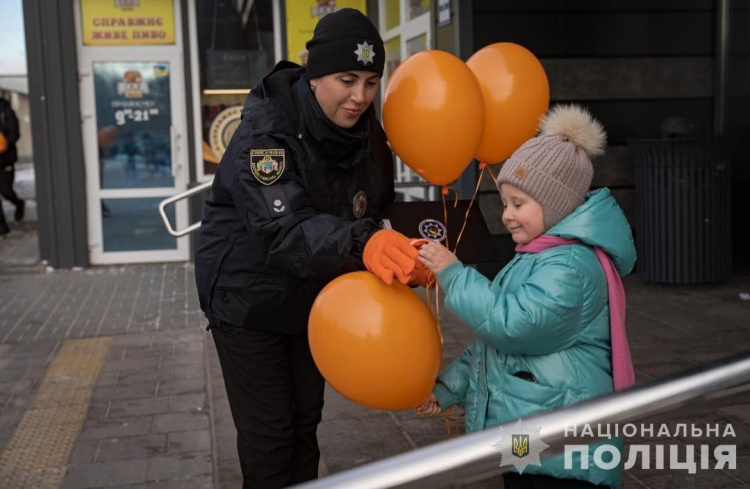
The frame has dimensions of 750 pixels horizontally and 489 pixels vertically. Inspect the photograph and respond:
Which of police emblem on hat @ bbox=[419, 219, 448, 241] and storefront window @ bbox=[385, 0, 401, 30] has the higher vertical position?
storefront window @ bbox=[385, 0, 401, 30]

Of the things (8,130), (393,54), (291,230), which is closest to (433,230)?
(291,230)

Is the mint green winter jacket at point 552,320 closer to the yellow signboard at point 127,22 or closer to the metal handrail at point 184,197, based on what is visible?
the metal handrail at point 184,197

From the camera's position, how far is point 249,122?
266 cm

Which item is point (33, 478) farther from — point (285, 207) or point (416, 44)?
point (416, 44)

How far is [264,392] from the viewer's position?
2939 mm

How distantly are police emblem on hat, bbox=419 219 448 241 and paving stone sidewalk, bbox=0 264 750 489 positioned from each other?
3.65 feet

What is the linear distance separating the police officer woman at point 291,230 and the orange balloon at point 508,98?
382mm

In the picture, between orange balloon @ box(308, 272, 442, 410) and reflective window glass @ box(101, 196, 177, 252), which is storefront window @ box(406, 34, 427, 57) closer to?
reflective window glass @ box(101, 196, 177, 252)

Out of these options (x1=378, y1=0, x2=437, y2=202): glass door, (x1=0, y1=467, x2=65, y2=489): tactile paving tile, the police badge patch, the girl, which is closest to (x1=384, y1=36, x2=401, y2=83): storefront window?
(x1=378, y1=0, x2=437, y2=202): glass door

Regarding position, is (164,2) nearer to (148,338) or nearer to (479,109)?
(148,338)

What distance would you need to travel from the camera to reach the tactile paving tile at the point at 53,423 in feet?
13.7

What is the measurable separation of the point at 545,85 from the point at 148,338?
14.6ft

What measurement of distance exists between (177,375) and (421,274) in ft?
11.5

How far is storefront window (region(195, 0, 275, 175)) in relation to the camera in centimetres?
1007
